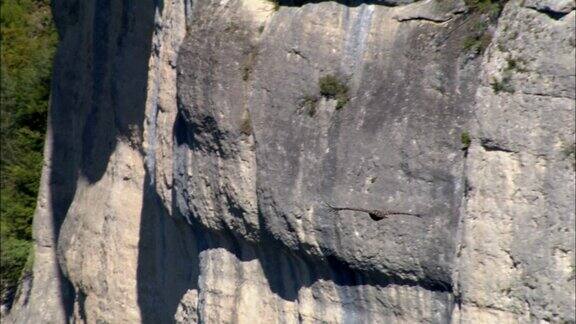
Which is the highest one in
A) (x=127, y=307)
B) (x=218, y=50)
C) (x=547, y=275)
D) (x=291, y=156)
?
(x=218, y=50)

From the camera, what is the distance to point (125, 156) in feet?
34.3

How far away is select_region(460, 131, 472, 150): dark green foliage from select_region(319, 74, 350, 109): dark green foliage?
90cm

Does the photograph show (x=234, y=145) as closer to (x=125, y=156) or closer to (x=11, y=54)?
(x=125, y=156)

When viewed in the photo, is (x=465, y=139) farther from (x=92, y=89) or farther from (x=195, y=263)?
(x=92, y=89)

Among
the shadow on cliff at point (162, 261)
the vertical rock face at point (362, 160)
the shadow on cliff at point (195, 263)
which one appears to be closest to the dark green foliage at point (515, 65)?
the vertical rock face at point (362, 160)

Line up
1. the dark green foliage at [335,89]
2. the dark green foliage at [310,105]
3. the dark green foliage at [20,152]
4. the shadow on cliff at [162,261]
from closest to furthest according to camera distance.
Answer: the dark green foliage at [335,89] < the dark green foliage at [310,105] < the shadow on cliff at [162,261] < the dark green foliage at [20,152]

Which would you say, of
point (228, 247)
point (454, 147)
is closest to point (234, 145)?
point (228, 247)

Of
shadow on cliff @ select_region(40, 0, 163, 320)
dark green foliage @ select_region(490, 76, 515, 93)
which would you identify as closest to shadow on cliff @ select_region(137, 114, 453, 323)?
shadow on cliff @ select_region(40, 0, 163, 320)

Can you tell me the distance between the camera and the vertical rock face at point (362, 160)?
19.9 feet

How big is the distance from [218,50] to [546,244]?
2792mm

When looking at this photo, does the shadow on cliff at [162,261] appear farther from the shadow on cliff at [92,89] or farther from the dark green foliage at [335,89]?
the dark green foliage at [335,89]

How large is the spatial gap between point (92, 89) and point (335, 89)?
201 inches

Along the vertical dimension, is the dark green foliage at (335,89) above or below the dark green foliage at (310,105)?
above

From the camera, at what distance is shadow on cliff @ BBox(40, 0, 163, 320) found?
10164 mm
